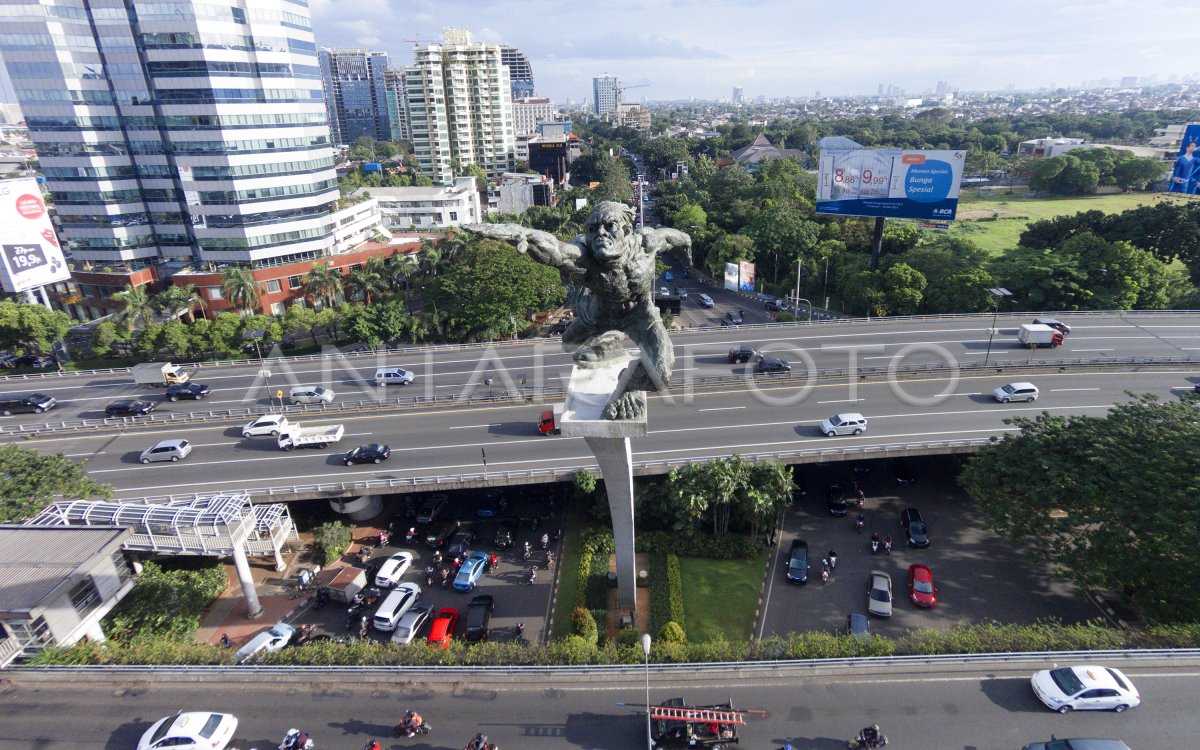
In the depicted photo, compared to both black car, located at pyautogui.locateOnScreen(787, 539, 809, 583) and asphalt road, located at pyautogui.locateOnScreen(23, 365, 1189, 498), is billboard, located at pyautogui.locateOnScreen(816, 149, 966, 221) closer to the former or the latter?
asphalt road, located at pyautogui.locateOnScreen(23, 365, 1189, 498)

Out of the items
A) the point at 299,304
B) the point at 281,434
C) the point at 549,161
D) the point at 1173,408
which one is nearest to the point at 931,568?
the point at 1173,408

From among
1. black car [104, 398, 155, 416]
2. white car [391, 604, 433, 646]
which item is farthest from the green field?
black car [104, 398, 155, 416]

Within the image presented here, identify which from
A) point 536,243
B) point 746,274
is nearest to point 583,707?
point 536,243

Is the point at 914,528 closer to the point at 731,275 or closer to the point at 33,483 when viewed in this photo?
the point at 33,483

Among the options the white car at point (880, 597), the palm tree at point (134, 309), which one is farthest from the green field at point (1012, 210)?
the palm tree at point (134, 309)

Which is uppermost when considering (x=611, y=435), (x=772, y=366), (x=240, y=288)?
(x=611, y=435)

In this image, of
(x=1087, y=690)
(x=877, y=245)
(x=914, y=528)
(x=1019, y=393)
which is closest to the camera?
(x=1087, y=690)
